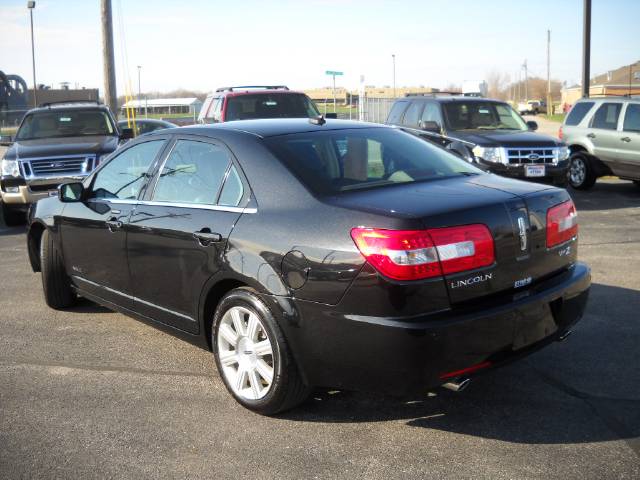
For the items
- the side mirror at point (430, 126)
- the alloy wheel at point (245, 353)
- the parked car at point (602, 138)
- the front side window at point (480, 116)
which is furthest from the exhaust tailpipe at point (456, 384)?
the parked car at point (602, 138)

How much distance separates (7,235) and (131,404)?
7525 millimetres

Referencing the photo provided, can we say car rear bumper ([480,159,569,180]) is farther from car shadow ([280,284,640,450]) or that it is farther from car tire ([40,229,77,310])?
car tire ([40,229,77,310])

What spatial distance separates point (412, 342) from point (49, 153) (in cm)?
897

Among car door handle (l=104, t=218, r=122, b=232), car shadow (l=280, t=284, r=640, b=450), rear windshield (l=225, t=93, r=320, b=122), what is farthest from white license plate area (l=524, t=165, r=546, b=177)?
car door handle (l=104, t=218, r=122, b=232)

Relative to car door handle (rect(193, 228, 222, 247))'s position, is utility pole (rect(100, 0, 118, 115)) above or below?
above

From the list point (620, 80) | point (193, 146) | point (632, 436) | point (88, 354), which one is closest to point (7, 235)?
point (88, 354)

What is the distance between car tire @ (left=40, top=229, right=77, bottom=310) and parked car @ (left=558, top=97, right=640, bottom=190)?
10.2 metres

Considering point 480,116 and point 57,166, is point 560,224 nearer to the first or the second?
point 57,166

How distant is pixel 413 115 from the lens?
13078mm

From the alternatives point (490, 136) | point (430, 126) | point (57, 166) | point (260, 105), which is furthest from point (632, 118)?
point (57, 166)

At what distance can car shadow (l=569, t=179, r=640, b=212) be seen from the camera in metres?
11.9

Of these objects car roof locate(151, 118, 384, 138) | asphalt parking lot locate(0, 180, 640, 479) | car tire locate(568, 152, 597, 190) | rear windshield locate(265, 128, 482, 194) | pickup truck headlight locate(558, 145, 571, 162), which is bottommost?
asphalt parking lot locate(0, 180, 640, 479)

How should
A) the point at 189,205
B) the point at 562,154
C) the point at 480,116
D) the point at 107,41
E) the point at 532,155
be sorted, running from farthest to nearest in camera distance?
the point at 107,41, the point at 480,116, the point at 562,154, the point at 532,155, the point at 189,205

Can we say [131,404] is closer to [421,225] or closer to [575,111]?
[421,225]
